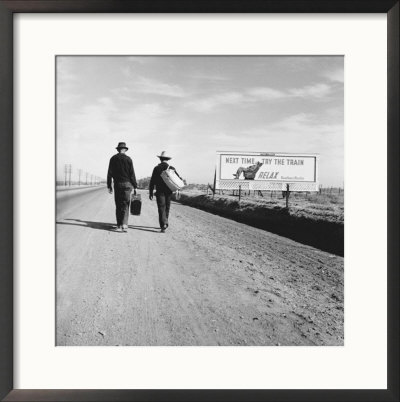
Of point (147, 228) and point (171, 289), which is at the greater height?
point (147, 228)

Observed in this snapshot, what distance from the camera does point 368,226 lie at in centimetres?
284

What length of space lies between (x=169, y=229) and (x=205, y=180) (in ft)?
2.71

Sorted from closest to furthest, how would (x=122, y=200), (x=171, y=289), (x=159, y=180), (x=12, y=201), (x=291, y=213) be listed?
(x=12, y=201), (x=171, y=289), (x=159, y=180), (x=122, y=200), (x=291, y=213)

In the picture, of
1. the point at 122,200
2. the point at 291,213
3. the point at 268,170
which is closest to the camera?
the point at 268,170

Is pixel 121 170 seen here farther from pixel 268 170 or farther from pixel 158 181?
pixel 268 170

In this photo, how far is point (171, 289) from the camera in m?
3.03

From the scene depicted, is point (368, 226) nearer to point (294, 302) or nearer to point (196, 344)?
point (294, 302)

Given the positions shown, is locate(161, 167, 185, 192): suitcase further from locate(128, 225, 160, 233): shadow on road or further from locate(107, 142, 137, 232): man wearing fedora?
locate(128, 225, 160, 233): shadow on road

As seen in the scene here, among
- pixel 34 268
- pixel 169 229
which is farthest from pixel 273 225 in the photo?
pixel 34 268

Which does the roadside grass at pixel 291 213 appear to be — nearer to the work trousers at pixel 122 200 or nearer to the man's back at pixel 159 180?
the man's back at pixel 159 180

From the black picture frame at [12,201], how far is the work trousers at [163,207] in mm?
1563

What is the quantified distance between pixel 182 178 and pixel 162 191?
1.07 feet

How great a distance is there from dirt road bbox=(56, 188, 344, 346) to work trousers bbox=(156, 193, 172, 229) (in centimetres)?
8

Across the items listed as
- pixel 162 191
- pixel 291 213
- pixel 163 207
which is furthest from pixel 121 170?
pixel 291 213
